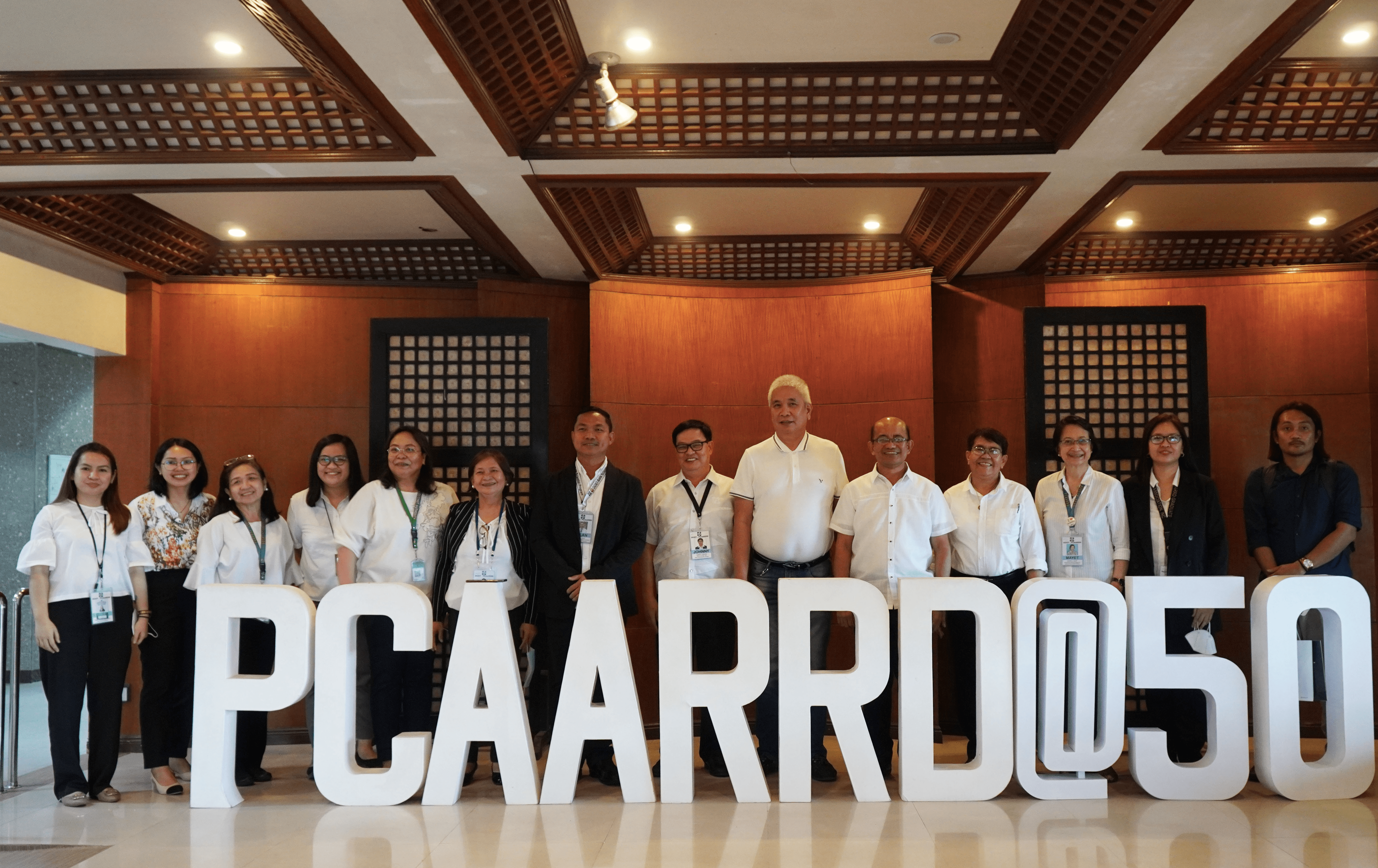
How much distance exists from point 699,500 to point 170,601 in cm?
240

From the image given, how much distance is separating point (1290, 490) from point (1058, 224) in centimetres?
176

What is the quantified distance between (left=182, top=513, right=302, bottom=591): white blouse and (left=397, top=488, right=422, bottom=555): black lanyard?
594mm

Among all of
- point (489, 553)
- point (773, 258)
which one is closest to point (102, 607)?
point (489, 553)

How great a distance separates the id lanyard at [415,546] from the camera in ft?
16.0

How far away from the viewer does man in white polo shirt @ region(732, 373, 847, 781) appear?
473 cm

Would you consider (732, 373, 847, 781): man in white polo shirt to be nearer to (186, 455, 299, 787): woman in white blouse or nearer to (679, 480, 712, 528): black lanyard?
(679, 480, 712, 528): black lanyard

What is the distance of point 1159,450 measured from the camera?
4.92 meters

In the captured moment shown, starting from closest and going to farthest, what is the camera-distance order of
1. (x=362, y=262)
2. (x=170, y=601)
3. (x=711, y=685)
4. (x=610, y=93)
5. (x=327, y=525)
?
(x=610, y=93), (x=711, y=685), (x=170, y=601), (x=327, y=525), (x=362, y=262)

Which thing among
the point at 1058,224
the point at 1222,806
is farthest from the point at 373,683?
the point at 1058,224

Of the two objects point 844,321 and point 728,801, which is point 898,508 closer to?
point 728,801

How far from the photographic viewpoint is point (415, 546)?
489cm

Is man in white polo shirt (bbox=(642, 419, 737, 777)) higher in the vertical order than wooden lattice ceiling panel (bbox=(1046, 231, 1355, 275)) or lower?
lower

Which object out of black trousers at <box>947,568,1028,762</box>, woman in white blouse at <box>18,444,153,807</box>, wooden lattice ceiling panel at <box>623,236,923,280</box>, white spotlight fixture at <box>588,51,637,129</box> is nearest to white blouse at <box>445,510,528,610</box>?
woman in white blouse at <box>18,444,153,807</box>

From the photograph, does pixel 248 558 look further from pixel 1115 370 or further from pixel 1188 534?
pixel 1115 370
